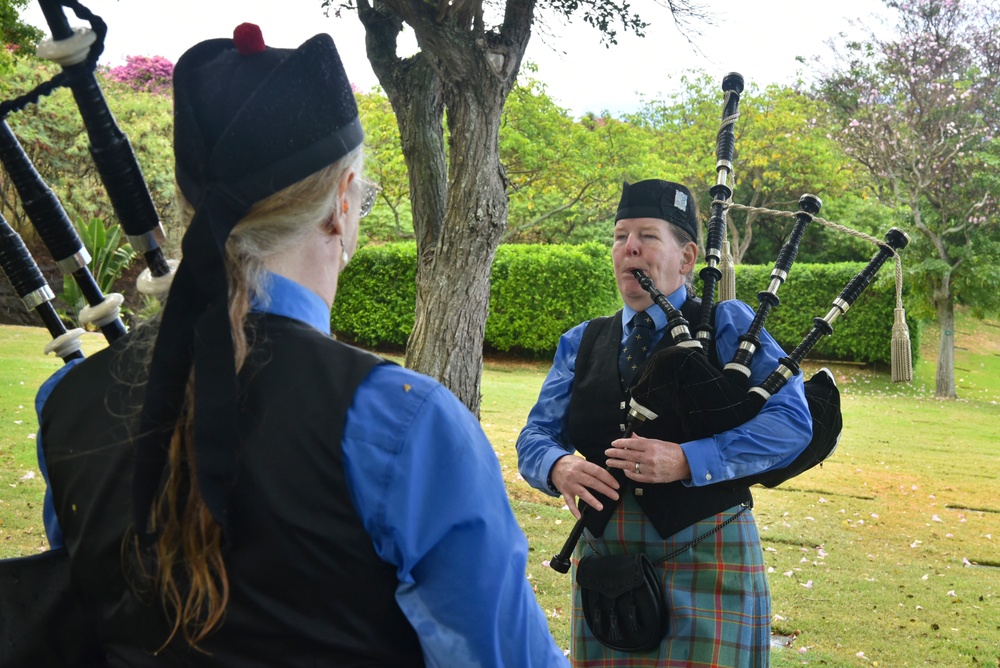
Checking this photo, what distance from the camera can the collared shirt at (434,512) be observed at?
1.10 meters

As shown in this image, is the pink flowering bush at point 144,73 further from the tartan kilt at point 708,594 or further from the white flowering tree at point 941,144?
the tartan kilt at point 708,594

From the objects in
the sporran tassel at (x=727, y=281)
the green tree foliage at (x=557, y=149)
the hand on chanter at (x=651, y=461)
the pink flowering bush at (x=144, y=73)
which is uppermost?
the pink flowering bush at (x=144, y=73)

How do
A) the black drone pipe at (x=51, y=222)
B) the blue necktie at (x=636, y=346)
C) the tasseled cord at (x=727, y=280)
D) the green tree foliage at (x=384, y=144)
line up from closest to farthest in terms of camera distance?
the black drone pipe at (x=51, y=222)
the blue necktie at (x=636, y=346)
the tasseled cord at (x=727, y=280)
the green tree foliage at (x=384, y=144)

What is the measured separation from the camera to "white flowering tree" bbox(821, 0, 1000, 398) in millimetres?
16531

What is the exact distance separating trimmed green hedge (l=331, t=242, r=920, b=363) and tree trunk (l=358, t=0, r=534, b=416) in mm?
11832

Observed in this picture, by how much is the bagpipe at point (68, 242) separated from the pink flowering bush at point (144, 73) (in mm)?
26562

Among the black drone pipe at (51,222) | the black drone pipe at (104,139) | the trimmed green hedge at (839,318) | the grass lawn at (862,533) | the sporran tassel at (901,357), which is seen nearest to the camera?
the black drone pipe at (104,139)

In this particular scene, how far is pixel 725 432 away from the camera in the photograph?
105 inches

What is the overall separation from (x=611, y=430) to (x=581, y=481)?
0.21 metres

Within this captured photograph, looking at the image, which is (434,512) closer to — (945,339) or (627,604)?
(627,604)

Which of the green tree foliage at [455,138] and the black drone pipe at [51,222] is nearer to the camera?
the black drone pipe at [51,222]

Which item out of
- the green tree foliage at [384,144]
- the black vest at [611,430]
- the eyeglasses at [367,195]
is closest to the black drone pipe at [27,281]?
the eyeglasses at [367,195]

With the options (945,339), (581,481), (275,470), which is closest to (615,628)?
(581,481)

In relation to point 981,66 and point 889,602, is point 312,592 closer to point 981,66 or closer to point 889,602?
point 889,602
